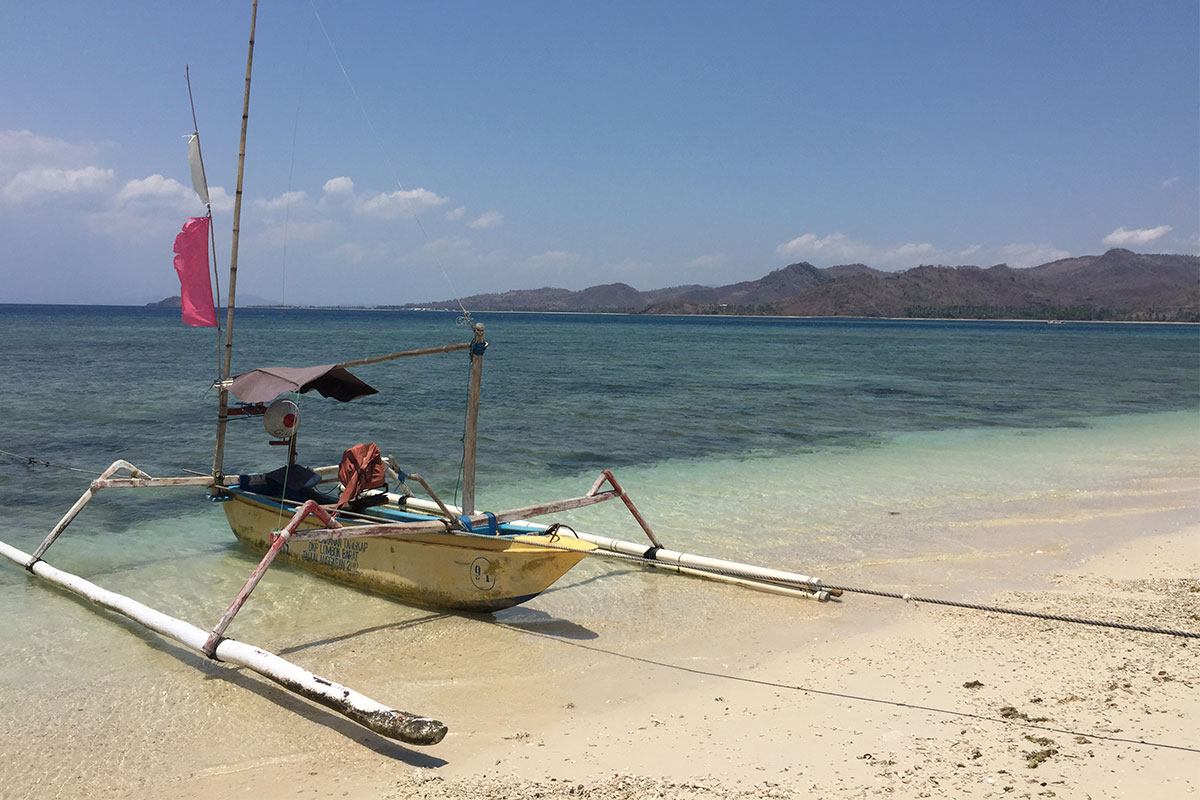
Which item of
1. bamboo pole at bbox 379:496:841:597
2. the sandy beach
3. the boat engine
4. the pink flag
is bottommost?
the sandy beach

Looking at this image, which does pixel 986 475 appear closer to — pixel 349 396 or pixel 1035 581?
pixel 1035 581

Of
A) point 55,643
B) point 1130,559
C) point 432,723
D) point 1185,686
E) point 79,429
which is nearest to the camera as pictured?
point 432,723

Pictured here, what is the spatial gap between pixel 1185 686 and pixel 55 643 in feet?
28.5

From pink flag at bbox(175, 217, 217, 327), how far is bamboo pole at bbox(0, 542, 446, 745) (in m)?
3.03

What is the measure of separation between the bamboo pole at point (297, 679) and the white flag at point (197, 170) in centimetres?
425

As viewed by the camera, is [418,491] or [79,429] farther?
[79,429]

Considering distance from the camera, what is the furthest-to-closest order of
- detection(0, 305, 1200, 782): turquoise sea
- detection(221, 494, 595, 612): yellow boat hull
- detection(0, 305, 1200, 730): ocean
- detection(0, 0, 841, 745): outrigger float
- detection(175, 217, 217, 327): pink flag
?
detection(175, 217, 217, 327): pink flag → detection(0, 305, 1200, 730): ocean → detection(221, 494, 595, 612): yellow boat hull → detection(0, 0, 841, 745): outrigger float → detection(0, 305, 1200, 782): turquoise sea

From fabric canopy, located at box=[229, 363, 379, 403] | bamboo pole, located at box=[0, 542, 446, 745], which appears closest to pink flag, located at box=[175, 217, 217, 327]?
fabric canopy, located at box=[229, 363, 379, 403]

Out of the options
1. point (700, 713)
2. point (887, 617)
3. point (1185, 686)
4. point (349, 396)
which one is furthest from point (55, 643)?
point (1185, 686)

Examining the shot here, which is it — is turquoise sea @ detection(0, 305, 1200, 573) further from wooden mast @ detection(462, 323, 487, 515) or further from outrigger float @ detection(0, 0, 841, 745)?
wooden mast @ detection(462, 323, 487, 515)

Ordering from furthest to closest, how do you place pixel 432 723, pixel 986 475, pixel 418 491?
pixel 986 475, pixel 418 491, pixel 432 723

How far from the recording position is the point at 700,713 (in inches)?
217

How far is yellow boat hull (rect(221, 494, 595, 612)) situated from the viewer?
6988mm

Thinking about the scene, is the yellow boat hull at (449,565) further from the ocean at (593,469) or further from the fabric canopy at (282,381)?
the fabric canopy at (282,381)
